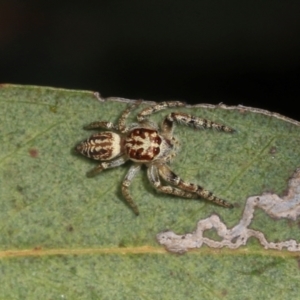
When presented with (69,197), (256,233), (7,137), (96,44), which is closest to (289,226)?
(256,233)

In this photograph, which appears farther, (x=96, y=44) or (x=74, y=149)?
(x=96, y=44)

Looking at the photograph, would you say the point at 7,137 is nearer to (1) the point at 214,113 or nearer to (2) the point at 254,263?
A: (1) the point at 214,113

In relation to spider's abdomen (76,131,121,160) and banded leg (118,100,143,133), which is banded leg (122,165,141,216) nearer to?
spider's abdomen (76,131,121,160)

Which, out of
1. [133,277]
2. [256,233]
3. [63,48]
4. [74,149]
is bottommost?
[133,277]

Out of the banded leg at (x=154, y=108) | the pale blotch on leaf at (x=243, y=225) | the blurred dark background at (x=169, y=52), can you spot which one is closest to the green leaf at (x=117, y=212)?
the pale blotch on leaf at (x=243, y=225)

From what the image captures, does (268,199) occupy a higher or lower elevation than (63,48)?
lower
